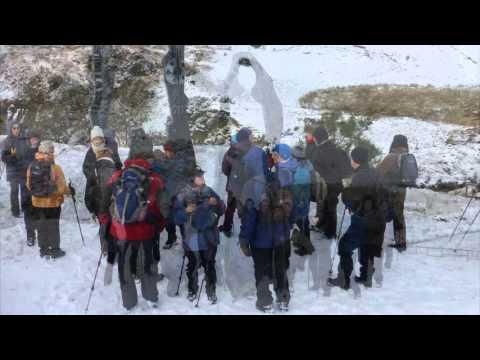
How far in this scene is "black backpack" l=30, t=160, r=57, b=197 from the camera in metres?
4.39

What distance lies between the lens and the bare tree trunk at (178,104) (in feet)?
14.6

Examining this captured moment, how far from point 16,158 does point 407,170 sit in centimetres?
355

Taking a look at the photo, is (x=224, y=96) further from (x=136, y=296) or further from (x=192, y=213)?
(x=136, y=296)

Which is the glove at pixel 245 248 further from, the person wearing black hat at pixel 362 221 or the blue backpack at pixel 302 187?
the person wearing black hat at pixel 362 221

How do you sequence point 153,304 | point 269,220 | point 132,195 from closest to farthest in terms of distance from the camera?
1. point 132,195
2. point 269,220
3. point 153,304

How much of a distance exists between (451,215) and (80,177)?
11.3 ft

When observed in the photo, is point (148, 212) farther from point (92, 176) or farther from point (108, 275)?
point (108, 275)

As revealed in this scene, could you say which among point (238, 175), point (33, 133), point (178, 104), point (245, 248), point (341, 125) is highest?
point (178, 104)

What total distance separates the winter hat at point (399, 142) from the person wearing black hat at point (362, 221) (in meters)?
0.29

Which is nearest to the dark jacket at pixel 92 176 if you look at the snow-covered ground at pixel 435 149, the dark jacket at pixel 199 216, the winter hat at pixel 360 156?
the dark jacket at pixel 199 216

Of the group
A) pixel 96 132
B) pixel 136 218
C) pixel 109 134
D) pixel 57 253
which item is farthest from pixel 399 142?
pixel 57 253

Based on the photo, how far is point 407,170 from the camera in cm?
452

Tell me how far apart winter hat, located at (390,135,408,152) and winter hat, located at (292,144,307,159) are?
81 centimetres

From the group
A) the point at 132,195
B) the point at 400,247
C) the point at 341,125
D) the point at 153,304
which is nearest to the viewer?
the point at 132,195
